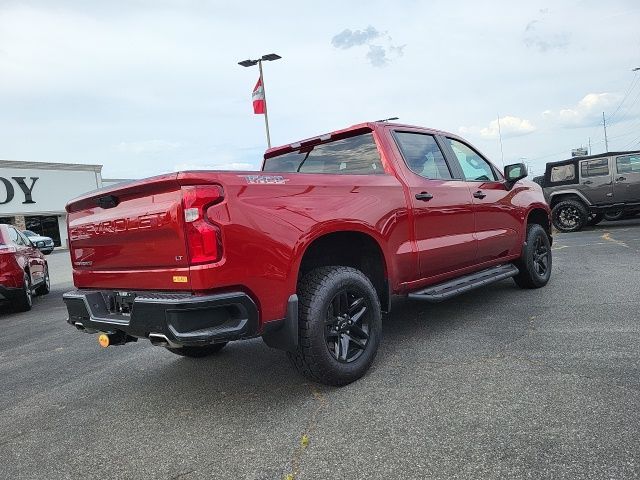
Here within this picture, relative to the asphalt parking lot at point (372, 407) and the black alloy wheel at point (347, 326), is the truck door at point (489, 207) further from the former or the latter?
the black alloy wheel at point (347, 326)

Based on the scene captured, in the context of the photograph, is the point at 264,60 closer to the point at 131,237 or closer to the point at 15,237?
the point at 15,237

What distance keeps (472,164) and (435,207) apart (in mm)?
1195

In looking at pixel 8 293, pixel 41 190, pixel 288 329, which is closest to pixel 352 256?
pixel 288 329

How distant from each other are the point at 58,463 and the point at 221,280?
4.21ft

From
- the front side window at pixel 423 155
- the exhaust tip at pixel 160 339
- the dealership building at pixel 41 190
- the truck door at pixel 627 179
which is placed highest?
the dealership building at pixel 41 190

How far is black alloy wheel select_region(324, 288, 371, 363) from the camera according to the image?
338 cm

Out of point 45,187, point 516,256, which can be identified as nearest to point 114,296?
point 516,256

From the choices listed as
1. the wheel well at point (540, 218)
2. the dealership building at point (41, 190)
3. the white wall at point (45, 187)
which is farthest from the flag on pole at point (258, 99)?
the white wall at point (45, 187)

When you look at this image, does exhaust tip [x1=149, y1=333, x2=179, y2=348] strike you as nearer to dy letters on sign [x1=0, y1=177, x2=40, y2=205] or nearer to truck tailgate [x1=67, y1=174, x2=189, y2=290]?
truck tailgate [x1=67, y1=174, x2=189, y2=290]

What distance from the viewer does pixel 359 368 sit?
11.3 ft

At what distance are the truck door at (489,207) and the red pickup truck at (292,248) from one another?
0.16ft

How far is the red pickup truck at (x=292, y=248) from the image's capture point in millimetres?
2814

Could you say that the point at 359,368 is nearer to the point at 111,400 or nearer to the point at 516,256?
the point at 111,400

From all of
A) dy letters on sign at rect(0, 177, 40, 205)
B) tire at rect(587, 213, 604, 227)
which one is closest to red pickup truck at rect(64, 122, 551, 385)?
tire at rect(587, 213, 604, 227)
